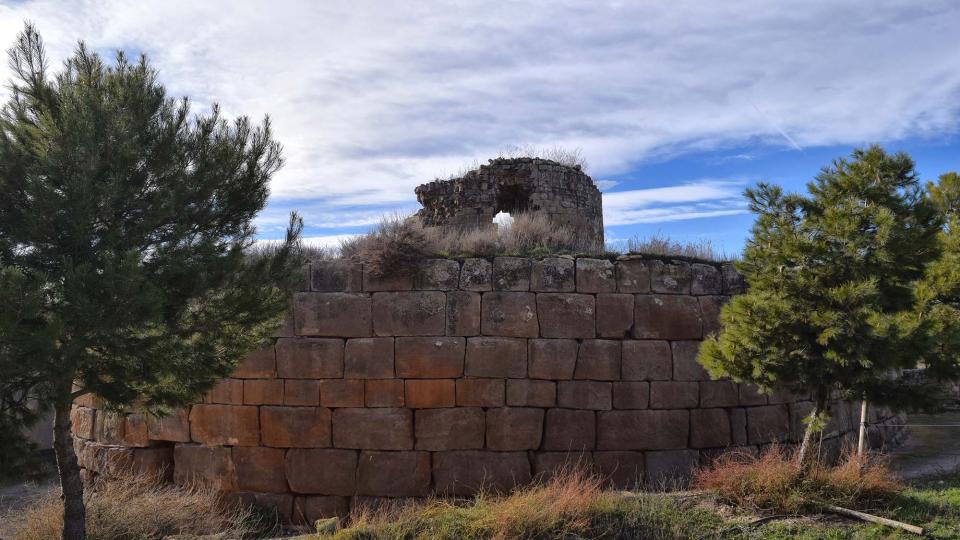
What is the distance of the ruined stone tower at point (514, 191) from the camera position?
1359cm

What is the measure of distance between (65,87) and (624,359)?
6983 millimetres

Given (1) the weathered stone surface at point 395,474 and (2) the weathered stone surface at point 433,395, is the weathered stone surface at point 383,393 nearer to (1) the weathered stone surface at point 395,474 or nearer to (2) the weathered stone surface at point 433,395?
(2) the weathered stone surface at point 433,395

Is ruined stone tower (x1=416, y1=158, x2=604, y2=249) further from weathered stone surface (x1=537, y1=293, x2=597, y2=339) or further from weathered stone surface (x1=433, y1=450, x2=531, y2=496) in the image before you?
weathered stone surface (x1=433, y1=450, x2=531, y2=496)

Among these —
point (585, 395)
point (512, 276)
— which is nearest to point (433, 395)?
point (512, 276)

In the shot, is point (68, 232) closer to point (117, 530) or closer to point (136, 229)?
point (136, 229)

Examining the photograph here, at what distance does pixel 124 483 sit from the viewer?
29.6ft

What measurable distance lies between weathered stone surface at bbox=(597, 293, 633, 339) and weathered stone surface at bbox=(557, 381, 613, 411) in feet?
2.24

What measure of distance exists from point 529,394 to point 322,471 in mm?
2858

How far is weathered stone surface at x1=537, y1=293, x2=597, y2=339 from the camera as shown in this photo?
9.49 meters

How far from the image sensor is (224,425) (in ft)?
31.9

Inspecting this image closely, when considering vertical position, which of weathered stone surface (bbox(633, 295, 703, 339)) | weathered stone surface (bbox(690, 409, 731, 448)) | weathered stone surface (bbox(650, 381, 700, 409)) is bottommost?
weathered stone surface (bbox(690, 409, 731, 448))

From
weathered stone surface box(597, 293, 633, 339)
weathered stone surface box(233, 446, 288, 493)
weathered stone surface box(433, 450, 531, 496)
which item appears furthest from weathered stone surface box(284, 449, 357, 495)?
weathered stone surface box(597, 293, 633, 339)

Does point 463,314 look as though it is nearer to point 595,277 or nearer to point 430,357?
point 430,357

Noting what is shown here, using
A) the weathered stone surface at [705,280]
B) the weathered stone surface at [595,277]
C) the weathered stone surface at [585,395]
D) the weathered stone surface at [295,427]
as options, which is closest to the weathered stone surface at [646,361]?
the weathered stone surface at [585,395]
